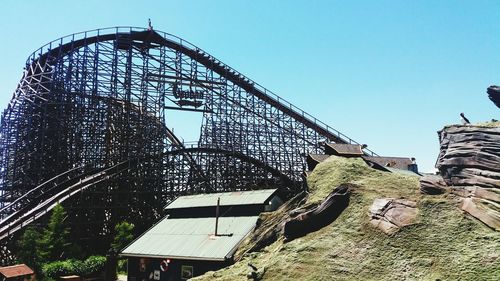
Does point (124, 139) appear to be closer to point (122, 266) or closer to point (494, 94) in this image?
point (122, 266)

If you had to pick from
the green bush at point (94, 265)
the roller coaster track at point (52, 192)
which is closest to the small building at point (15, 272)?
the green bush at point (94, 265)

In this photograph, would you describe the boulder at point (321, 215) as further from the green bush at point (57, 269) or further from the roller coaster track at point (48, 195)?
the roller coaster track at point (48, 195)

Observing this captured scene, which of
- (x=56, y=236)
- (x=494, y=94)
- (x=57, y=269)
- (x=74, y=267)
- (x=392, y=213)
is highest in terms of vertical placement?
(x=494, y=94)

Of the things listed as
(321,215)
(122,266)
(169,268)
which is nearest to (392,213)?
(321,215)

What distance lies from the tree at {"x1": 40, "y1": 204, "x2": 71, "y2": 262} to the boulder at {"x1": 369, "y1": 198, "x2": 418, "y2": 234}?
18.0m

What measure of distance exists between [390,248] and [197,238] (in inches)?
417

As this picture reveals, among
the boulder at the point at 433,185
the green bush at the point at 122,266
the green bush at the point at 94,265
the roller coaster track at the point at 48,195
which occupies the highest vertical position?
the boulder at the point at 433,185

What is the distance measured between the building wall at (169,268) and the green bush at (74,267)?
4.00 m

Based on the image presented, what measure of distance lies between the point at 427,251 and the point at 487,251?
35.1 inches

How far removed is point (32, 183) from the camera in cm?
2956

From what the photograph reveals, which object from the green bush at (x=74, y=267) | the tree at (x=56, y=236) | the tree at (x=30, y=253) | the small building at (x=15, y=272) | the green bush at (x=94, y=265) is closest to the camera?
the small building at (x=15, y=272)

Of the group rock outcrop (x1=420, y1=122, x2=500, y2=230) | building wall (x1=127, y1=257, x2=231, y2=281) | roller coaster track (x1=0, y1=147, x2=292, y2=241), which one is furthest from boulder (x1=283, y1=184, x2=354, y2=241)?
roller coaster track (x1=0, y1=147, x2=292, y2=241)

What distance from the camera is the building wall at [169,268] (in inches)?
595

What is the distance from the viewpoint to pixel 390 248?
7.44m
